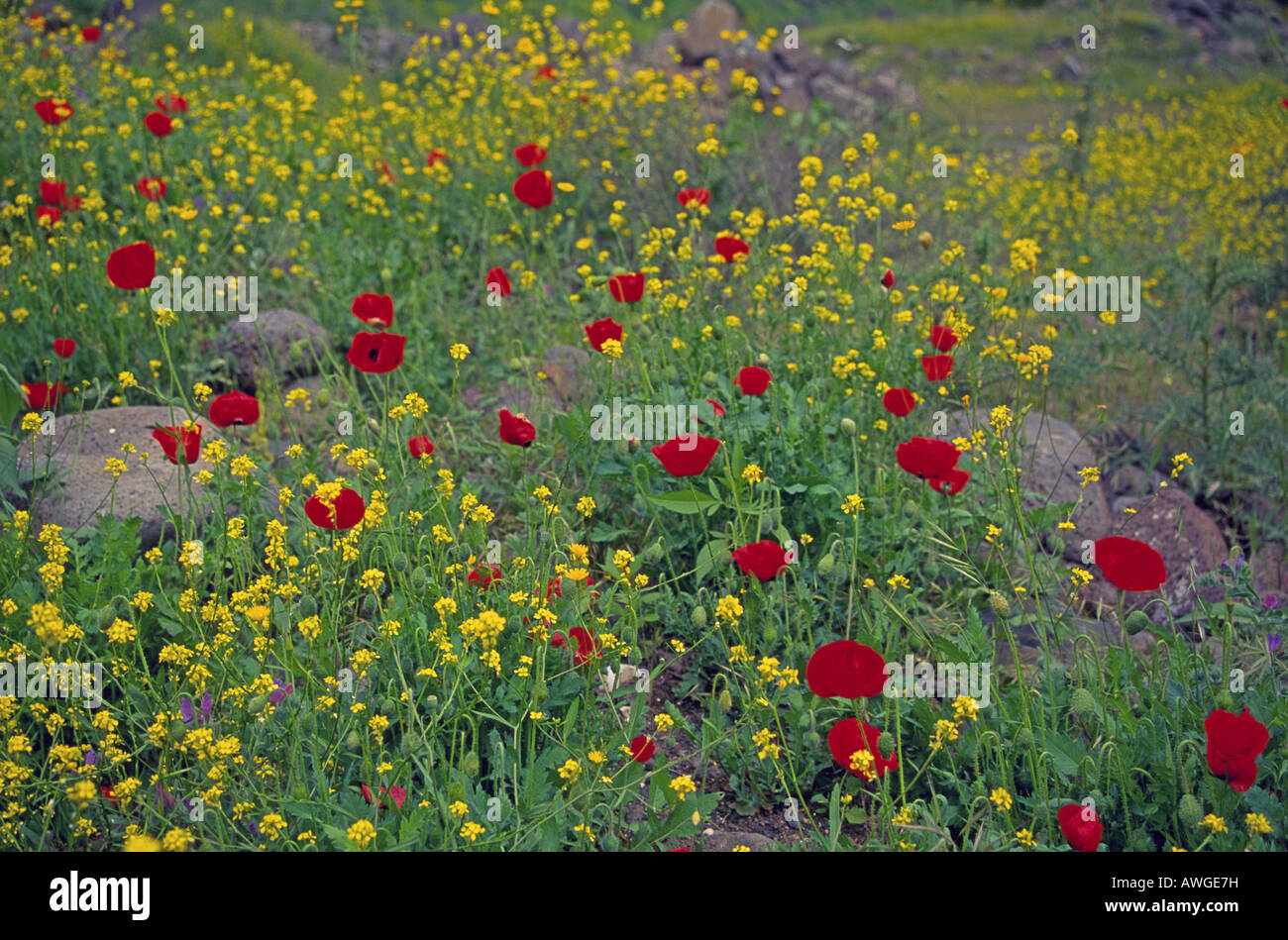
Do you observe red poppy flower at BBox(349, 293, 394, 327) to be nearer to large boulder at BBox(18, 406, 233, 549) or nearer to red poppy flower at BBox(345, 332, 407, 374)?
red poppy flower at BBox(345, 332, 407, 374)

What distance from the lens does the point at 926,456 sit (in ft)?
7.39

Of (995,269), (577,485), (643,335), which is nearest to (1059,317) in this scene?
(995,269)

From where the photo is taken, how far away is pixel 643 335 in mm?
3625

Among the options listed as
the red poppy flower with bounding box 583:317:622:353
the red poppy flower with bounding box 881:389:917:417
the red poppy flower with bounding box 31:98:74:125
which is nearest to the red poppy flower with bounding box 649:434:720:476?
the red poppy flower with bounding box 583:317:622:353

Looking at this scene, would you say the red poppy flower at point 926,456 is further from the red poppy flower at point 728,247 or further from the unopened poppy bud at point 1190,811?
the red poppy flower at point 728,247

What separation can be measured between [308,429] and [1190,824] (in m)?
2.86

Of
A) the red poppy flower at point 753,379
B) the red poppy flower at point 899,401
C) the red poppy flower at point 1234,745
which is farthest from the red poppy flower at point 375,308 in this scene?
the red poppy flower at point 1234,745

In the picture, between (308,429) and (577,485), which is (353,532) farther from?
(308,429)

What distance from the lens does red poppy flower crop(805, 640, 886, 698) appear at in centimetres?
184

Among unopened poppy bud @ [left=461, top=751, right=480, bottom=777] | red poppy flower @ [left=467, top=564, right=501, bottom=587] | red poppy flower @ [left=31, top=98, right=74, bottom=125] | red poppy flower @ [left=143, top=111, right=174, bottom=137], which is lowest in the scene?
unopened poppy bud @ [left=461, top=751, right=480, bottom=777]

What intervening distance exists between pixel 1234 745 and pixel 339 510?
5.66 feet

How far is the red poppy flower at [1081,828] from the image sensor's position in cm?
178

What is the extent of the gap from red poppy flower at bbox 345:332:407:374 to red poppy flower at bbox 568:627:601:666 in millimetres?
826

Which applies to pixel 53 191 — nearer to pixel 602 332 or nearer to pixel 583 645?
pixel 602 332
